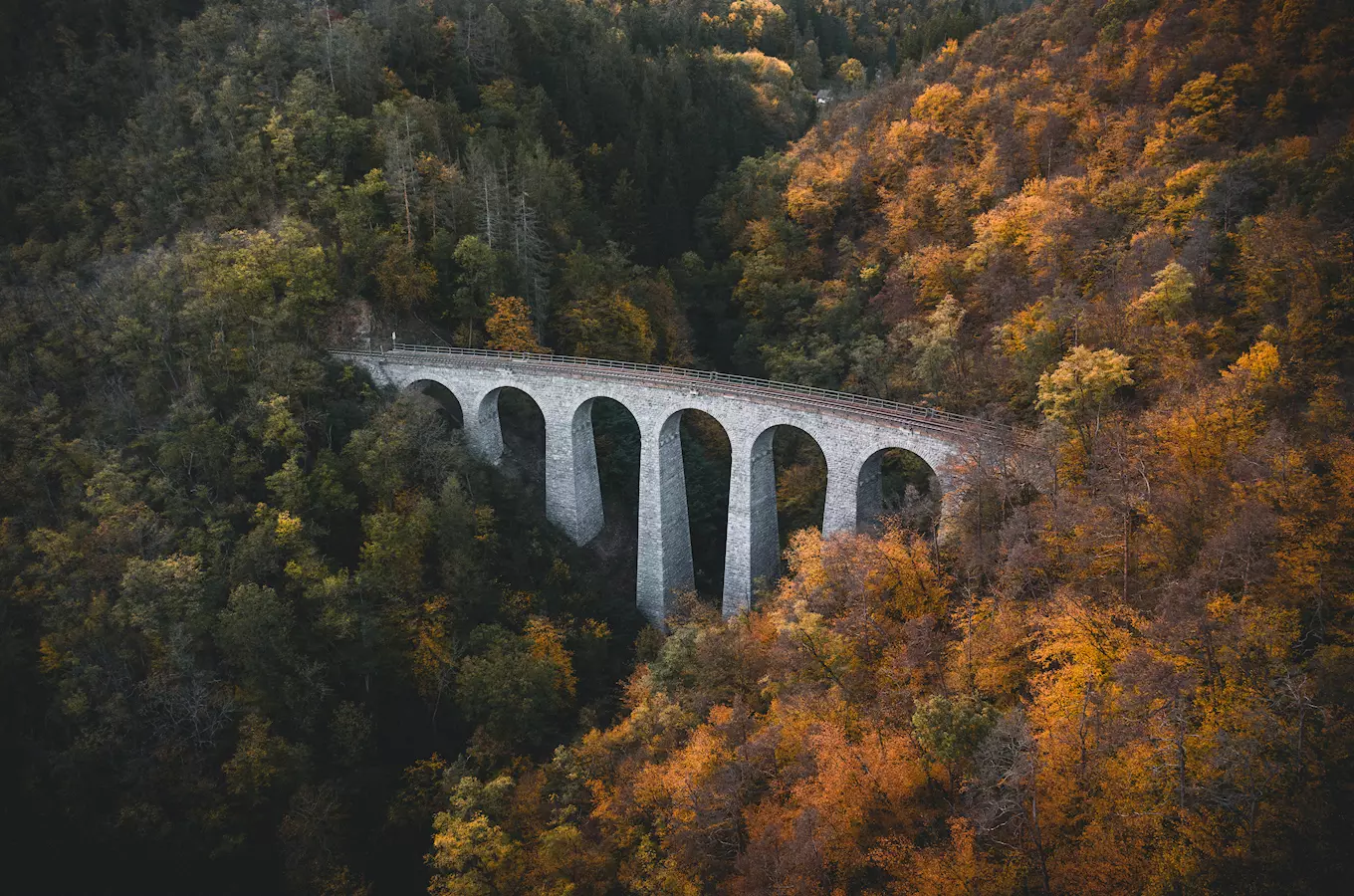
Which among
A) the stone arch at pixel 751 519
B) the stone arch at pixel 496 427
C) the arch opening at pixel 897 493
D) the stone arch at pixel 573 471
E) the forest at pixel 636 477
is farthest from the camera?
the stone arch at pixel 496 427

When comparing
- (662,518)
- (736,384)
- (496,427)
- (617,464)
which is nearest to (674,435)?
(662,518)

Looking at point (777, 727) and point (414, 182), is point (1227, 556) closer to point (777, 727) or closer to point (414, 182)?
point (777, 727)

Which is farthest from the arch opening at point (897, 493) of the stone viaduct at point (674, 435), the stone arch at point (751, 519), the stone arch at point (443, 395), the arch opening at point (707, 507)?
the stone arch at point (443, 395)

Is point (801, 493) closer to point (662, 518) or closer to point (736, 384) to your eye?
point (662, 518)

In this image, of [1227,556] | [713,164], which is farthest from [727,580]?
[713,164]

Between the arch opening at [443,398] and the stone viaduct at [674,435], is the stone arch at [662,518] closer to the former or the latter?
the stone viaduct at [674,435]

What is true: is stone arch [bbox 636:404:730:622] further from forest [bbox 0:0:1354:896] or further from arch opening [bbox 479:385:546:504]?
arch opening [bbox 479:385:546:504]

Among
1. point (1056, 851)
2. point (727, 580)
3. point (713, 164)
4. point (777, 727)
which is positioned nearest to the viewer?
point (1056, 851)
